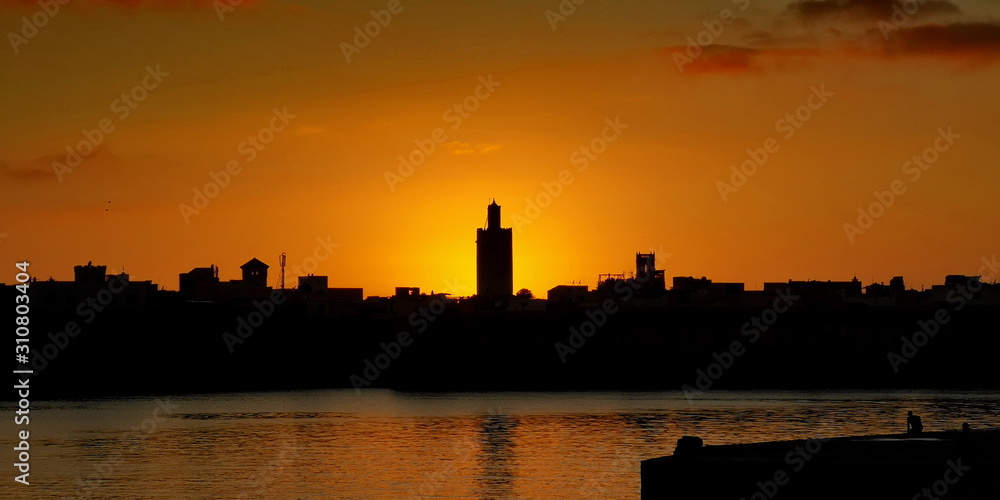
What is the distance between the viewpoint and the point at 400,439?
8750 cm

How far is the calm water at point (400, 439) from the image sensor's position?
64.6 metres

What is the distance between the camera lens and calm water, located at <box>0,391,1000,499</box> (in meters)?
64.6

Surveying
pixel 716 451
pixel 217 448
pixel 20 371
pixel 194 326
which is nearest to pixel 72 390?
pixel 20 371

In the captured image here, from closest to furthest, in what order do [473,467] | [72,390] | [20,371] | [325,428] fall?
1. [473,467]
2. [325,428]
3. [72,390]
4. [20,371]

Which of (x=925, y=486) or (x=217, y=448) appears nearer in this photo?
(x=925, y=486)

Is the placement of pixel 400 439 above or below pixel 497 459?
above

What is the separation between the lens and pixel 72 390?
156375 millimetres

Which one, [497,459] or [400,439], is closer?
[497,459]

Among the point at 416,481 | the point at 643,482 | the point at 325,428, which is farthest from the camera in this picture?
the point at 325,428

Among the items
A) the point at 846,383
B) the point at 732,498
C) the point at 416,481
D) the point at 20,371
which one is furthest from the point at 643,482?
the point at 846,383

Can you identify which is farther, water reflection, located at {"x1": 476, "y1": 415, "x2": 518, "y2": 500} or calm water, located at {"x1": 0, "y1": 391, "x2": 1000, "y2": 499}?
calm water, located at {"x1": 0, "y1": 391, "x2": 1000, "y2": 499}

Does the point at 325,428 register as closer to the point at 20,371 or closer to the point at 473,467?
the point at 473,467

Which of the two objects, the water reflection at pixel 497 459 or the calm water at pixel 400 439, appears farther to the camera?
the calm water at pixel 400 439

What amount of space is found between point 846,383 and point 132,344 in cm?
8405
